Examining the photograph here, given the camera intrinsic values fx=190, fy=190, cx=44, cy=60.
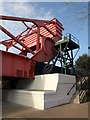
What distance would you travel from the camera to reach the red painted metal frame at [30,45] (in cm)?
1712

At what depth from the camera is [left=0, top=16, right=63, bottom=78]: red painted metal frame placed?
17.1m

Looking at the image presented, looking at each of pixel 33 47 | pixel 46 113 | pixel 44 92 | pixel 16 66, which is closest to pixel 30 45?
pixel 33 47

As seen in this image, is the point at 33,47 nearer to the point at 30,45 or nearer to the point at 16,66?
the point at 30,45

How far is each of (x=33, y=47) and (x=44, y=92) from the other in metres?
14.4

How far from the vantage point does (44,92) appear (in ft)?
47.2

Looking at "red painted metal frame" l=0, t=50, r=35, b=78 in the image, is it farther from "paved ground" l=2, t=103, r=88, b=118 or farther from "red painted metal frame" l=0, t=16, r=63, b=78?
"paved ground" l=2, t=103, r=88, b=118

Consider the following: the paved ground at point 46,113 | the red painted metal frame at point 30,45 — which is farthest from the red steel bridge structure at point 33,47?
the paved ground at point 46,113

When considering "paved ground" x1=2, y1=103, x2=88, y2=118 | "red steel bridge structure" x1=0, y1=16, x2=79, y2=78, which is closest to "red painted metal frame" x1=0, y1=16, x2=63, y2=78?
"red steel bridge structure" x1=0, y1=16, x2=79, y2=78

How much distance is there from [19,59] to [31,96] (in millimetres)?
4247

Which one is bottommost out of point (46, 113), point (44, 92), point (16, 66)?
point (46, 113)

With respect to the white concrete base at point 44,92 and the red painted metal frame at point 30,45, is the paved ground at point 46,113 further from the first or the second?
the red painted metal frame at point 30,45

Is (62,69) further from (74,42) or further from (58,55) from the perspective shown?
(74,42)

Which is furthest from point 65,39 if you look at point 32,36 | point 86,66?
point 86,66

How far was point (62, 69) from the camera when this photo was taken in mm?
24938
